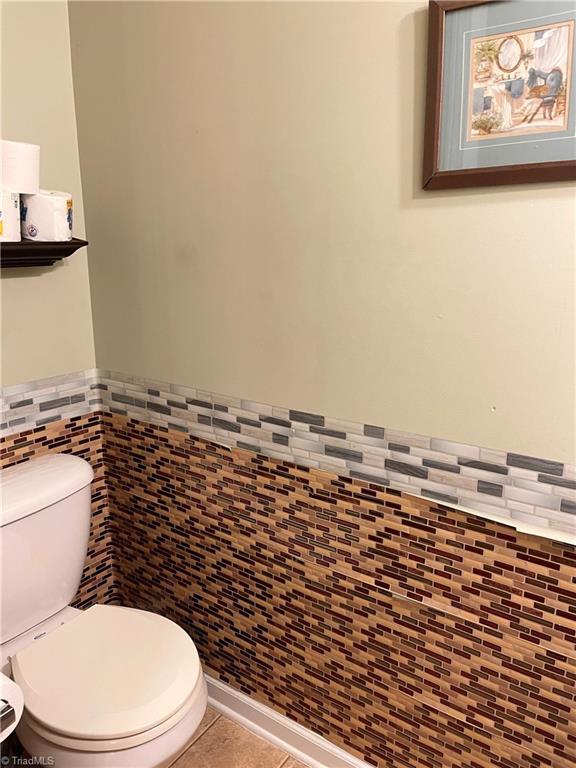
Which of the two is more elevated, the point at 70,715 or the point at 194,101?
the point at 194,101

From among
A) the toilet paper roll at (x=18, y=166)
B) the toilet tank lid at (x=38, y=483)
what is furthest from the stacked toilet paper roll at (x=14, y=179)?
the toilet tank lid at (x=38, y=483)

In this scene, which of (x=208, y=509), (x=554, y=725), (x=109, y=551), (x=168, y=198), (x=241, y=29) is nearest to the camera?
(x=554, y=725)

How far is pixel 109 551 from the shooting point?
6.51 feet

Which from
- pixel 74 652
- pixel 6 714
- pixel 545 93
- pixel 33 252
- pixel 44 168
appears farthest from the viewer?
pixel 44 168

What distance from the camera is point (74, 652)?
1404 millimetres

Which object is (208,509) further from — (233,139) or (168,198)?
(233,139)

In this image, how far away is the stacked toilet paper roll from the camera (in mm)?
1389

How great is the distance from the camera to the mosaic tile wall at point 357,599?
3.85ft

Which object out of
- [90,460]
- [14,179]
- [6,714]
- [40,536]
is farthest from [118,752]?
[14,179]

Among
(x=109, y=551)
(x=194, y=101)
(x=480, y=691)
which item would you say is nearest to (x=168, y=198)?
(x=194, y=101)

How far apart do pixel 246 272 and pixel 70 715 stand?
3.39 feet

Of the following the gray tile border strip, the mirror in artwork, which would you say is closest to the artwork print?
the mirror in artwork

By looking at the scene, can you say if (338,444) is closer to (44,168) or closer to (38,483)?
(38,483)

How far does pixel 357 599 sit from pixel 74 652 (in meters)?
0.68
